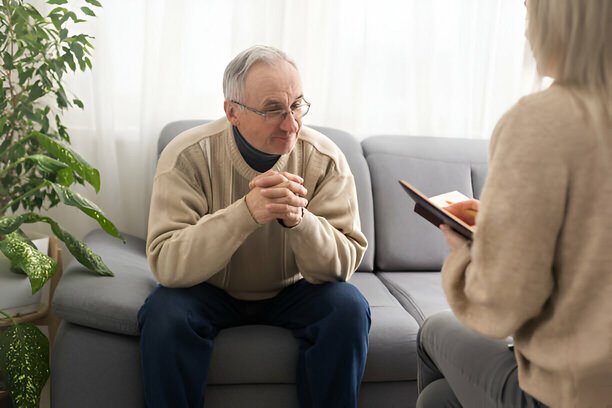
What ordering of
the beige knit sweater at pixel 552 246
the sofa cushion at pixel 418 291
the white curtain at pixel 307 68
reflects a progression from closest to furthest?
the beige knit sweater at pixel 552 246, the sofa cushion at pixel 418 291, the white curtain at pixel 307 68

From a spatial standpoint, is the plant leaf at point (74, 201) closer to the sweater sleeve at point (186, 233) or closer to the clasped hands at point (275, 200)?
the sweater sleeve at point (186, 233)

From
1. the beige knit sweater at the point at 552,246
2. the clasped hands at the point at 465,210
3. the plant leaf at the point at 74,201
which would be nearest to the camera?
the beige knit sweater at the point at 552,246

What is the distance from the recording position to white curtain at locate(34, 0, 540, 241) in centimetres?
255

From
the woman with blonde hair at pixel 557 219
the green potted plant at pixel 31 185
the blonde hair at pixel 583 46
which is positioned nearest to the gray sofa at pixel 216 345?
the green potted plant at pixel 31 185

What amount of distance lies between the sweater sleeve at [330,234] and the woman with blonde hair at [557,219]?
0.68 meters

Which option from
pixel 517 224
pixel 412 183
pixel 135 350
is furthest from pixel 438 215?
pixel 412 183

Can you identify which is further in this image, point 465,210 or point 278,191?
point 278,191

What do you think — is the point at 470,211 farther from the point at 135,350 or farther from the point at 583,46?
the point at 135,350

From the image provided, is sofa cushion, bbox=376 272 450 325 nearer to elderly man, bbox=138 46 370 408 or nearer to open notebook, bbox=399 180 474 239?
elderly man, bbox=138 46 370 408

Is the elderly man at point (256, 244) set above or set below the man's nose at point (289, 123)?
below

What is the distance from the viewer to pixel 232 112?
1845mm

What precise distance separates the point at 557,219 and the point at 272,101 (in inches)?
37.2

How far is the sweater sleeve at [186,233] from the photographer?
170 centimetres

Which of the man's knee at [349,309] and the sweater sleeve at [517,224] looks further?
the man's knee at [349,309]
